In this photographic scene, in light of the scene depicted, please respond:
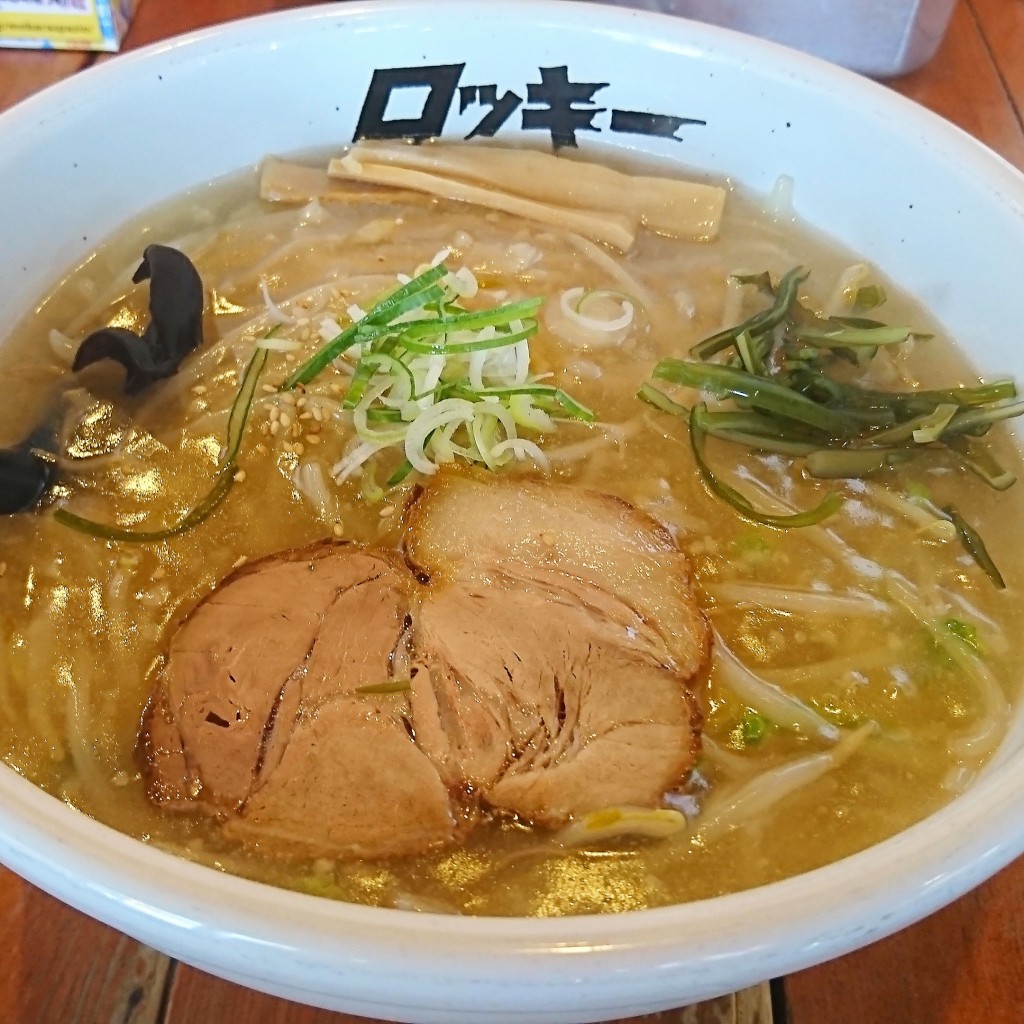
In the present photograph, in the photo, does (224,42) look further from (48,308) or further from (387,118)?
(48,308)

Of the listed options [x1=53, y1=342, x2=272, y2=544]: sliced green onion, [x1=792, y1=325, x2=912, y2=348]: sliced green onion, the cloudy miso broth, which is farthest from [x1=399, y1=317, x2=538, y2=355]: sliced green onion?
[x1=792, y1=325, x2=912, y2=348]: sliced green onion

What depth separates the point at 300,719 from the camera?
3.82 feet

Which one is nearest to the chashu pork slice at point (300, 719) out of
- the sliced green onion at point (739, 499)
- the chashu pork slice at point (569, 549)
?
the chashu pork slice at point (569, 549)

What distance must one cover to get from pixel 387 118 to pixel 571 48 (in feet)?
1.37

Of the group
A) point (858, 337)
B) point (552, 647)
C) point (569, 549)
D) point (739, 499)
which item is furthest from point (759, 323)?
point (552, 647)

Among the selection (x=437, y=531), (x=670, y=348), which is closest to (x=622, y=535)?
(x=437, y=531)

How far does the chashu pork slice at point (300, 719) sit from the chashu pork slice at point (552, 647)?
53 mm

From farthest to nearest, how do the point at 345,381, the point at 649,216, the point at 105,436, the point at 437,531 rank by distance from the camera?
the point at 649,216, the point at 345,381, the point at 105,436, the point at 437,531

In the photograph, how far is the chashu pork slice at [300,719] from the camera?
3.63 ft

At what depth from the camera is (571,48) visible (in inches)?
73.7

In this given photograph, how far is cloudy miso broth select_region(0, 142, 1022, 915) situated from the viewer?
3.70 ft

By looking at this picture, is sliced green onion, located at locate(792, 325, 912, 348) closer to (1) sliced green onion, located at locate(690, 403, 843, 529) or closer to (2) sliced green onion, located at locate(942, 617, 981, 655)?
(1) sliced green onion, located at locate(690, 403, 843, 529)

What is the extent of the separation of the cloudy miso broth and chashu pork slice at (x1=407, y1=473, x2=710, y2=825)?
0.06 metres

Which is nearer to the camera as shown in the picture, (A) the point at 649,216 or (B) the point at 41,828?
(B) the point at 41,828
